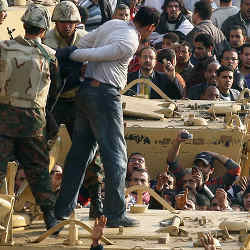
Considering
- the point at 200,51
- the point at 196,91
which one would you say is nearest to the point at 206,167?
the point at 196,91

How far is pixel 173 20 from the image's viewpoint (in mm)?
26875

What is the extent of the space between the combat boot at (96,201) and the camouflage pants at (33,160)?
90 cm

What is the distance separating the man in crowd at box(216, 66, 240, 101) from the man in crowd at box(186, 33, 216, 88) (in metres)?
1.17

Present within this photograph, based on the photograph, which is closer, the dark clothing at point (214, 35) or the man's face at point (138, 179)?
the man's face at point (138, 179)

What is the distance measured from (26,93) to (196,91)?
28.4 ft

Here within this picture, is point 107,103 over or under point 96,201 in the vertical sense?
over

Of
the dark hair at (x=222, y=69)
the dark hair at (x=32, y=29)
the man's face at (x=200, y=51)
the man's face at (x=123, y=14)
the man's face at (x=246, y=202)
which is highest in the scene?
the dark hair at (x=32, y=29)

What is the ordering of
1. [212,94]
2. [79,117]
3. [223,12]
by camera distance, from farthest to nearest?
[223,12] < [212,94] < [79,117]

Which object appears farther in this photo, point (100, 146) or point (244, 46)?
point (244, 46)

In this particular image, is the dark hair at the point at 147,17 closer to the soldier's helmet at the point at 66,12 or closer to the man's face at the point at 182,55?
the soldier's helmet at the point at 66,12

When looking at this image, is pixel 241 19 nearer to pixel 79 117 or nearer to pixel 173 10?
pixel 173 10

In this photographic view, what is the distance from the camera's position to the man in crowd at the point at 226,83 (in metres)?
22.5

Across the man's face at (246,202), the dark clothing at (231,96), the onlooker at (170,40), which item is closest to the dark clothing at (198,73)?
the onlooker at (170,40)

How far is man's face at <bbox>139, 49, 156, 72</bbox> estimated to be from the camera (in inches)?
865
